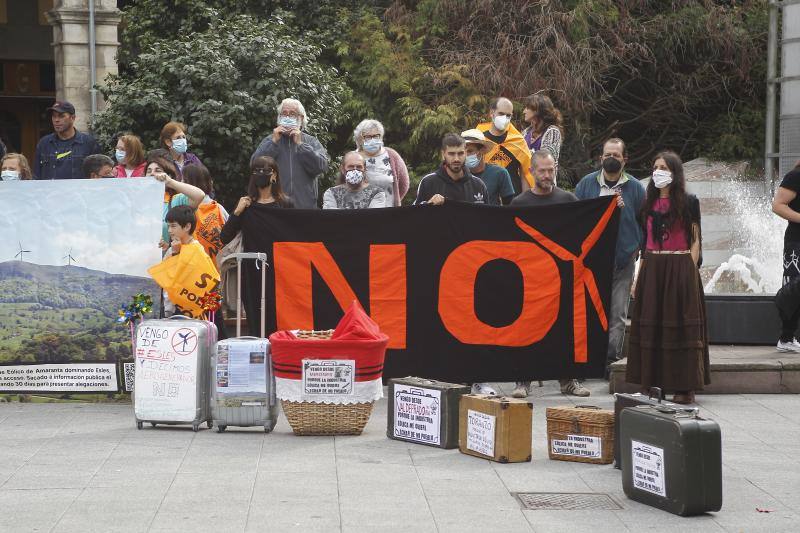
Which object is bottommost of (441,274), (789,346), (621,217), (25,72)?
(789,346)

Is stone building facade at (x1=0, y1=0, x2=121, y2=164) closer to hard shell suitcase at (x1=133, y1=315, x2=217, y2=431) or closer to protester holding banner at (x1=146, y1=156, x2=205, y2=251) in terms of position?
protester holding banner at (x1=146, y1=156, x2=205, y2=251)

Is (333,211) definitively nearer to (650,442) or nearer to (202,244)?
(202,244)

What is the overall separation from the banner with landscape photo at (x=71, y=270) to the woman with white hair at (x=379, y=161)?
6.06 feet

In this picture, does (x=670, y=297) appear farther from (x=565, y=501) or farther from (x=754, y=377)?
(x=565, y=501)

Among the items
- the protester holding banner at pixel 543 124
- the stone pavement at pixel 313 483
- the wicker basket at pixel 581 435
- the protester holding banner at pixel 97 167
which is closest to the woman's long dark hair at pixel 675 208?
the stone pavement at pixel 313 483

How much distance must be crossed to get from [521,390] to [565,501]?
3.46 meters

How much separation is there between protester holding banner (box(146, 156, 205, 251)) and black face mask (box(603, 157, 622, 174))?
10.8 feet

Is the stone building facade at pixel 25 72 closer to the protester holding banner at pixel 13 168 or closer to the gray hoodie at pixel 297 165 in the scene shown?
the protester holding banner at pixel 13 168

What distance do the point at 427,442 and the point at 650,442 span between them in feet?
6.29

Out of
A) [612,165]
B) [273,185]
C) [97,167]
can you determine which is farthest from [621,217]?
[97,167]

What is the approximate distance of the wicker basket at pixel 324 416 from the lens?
8.77 m

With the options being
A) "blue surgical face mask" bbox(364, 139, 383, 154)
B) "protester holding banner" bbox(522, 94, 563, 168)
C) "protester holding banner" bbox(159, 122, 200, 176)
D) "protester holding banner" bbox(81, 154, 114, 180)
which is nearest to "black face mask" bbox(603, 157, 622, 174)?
"protester holding banner" bbox(522, 94, 563, 168)

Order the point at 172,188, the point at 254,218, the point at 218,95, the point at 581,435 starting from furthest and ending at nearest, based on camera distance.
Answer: the point at 218,95 → the point at 172,188 → the point at 254,218 → the point at 581,435

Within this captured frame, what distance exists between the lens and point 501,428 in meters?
7.86
